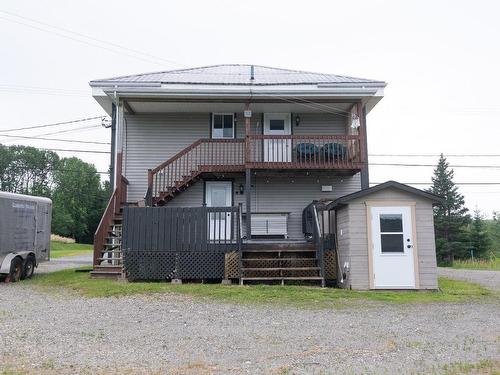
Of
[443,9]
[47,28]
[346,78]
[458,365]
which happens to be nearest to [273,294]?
[458,365]

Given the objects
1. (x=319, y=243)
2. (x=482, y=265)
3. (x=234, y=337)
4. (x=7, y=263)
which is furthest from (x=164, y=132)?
(x=482, y=265)

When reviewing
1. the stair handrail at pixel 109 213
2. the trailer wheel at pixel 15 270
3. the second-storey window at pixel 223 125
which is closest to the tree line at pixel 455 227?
the second-storey window at pixel 223 125

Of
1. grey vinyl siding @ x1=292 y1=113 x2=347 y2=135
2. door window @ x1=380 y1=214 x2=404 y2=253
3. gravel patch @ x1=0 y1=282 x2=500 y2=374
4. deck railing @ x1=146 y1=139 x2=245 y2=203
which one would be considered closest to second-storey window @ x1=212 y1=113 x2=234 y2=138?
deck railing @ x1=146 y1=139 x2=245 y2=203

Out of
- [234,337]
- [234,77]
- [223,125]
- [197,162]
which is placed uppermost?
[234,77]

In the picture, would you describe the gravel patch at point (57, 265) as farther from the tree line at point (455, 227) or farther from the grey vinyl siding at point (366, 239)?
the tree line at point (455, 227)

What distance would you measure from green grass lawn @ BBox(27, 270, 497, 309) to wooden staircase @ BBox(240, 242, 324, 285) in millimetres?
708

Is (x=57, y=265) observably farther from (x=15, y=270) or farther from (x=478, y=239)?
(x=478, y=239)

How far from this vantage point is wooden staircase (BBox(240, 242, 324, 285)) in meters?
11.2

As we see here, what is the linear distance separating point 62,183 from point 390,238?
6538 cm

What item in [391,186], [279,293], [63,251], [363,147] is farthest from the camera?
[63,251]

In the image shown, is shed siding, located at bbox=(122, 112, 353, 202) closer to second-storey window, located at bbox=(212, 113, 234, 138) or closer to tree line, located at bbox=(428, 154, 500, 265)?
second-storey window, located at bbox=(212, 113, 234, 138)

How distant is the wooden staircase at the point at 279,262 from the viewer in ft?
36.8

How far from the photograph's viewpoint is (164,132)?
15.6 m

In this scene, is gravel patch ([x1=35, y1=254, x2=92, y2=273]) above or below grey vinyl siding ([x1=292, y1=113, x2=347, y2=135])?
below
